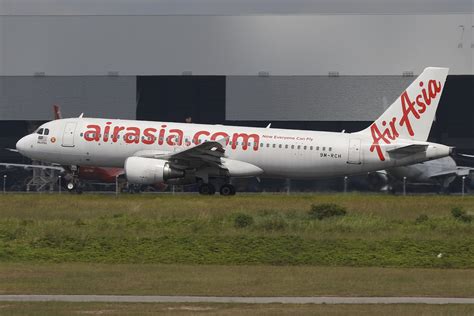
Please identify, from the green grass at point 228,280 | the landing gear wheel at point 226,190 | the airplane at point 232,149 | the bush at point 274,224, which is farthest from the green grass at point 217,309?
the landing gear wheel at point 226,190

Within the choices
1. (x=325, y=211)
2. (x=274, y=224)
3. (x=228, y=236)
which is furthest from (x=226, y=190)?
(x=228, y=236)

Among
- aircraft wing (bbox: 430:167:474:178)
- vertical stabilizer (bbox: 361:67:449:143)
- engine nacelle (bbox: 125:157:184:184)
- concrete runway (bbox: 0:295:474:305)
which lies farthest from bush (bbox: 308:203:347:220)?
aircraft wing (bbox: 430:167:474:178)

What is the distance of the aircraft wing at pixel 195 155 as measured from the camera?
5325 cm

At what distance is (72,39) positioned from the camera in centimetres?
8688

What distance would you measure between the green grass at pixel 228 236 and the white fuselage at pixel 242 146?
7.83 metres

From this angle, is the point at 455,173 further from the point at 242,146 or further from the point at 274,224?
the point at 274,224

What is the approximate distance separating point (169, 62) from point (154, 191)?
1714cm

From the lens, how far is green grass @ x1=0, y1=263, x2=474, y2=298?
26.2 metres

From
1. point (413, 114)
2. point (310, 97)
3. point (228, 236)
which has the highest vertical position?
point (310, 97)

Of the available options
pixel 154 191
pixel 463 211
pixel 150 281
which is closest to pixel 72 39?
pixel 154 191

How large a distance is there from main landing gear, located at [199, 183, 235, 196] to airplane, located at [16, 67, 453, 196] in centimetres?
5

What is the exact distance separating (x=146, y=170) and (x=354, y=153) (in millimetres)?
10066

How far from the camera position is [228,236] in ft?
114

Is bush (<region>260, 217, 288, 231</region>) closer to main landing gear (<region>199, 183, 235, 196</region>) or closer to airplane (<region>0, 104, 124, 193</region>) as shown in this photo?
main landing gear (<region>199, 183, 235, 196</region>)
